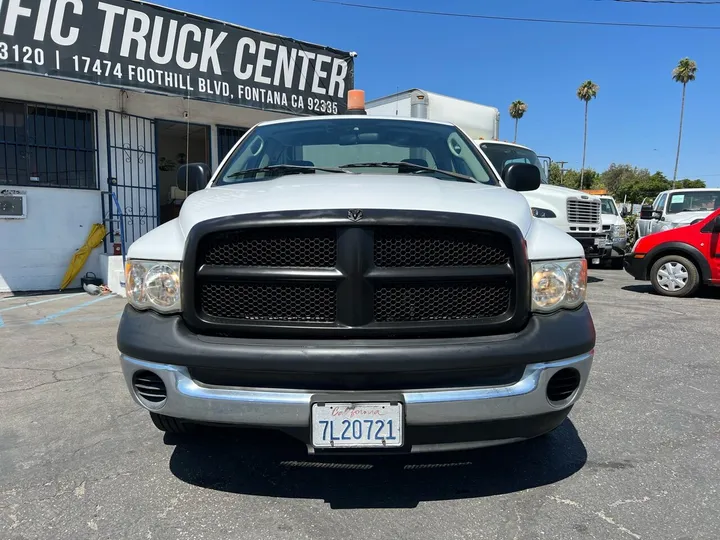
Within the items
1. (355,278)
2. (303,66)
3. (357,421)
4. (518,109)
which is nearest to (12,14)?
(303,66)

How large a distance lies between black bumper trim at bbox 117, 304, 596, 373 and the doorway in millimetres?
8475

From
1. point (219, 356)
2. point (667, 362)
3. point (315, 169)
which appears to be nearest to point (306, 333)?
point (219, 356)

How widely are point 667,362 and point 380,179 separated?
355 centimetres

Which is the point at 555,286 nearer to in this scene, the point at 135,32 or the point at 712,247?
the point at 712,247

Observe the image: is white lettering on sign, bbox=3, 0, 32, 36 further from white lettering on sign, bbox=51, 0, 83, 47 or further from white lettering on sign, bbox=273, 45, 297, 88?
white lettering on sign, bbox=273, 45, 297, 88

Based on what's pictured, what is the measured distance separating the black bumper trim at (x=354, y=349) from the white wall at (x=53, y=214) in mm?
6885

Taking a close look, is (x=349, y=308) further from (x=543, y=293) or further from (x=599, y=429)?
(x=599, y=429)

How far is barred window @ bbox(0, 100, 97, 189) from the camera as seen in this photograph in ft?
27.4

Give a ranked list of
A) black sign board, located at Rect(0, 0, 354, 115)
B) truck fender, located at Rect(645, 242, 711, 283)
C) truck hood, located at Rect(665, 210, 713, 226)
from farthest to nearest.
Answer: truck hood, located at Rect(665, 210, 713, 226) < truck fender, located at Rect(645, 242, 711, 283) < black sign board, located at Rect(0, 0, 354, 115)

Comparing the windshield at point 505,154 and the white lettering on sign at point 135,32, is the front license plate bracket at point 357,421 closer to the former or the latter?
the white lettering on sign at point 135,32

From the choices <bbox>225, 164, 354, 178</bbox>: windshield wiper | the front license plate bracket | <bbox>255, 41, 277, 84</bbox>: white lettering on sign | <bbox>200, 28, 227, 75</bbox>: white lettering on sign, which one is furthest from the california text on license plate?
<bbox>255, 41, 277, 84</bbox>: white lettering on sign

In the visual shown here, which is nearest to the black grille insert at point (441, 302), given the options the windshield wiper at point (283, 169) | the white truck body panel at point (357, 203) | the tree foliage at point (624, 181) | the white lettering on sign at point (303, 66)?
the white truck body panel at point (357, 203)

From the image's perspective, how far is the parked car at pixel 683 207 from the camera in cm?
1151

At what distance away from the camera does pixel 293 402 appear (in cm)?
206
